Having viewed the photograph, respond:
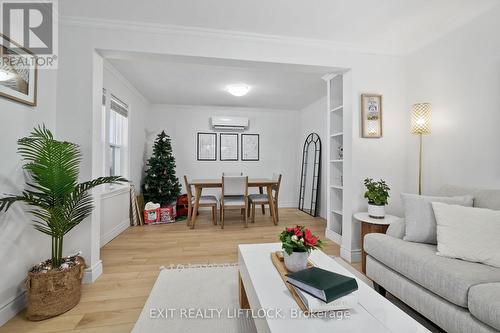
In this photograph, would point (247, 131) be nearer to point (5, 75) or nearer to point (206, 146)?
point (206, 146)

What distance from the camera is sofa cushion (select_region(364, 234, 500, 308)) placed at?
117cm

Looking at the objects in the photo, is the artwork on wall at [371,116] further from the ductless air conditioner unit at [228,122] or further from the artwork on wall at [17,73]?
the artwork on wall at [17,73]

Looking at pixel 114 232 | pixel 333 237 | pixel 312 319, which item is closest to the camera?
pixel 312 319

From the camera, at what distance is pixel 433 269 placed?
1.30m

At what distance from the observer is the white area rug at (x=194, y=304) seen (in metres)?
1.48

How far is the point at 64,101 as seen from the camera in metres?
A: 2.00

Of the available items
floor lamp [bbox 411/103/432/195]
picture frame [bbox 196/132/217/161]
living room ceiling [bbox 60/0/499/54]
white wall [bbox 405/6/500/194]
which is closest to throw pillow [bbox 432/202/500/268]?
white wall [bbox 405/6/500/194]

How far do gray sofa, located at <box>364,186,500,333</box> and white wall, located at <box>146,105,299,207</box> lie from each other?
12.0ft

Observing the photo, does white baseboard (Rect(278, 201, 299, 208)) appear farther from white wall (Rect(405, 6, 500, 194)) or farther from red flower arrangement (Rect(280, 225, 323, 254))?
red flower arrangement (Rect(280, 225, 323, 254))

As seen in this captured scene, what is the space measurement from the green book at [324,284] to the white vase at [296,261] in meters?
0.14

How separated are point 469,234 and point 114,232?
12.6 feet

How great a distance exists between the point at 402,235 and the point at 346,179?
90 cm

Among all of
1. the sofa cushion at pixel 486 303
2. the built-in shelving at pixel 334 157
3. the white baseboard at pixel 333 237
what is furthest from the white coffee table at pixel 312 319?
the built-in shelving at pixel 334 157

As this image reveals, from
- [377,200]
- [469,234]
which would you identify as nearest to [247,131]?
[377,200]
